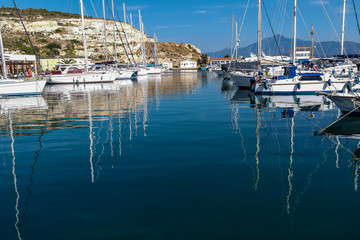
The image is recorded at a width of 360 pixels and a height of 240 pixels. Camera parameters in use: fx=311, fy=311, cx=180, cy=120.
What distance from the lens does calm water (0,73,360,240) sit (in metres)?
5.37

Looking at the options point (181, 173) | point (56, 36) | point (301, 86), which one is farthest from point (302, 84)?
point (56, 36)

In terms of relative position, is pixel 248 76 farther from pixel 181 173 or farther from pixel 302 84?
pixel 181 173

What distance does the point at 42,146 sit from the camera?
36.7ft

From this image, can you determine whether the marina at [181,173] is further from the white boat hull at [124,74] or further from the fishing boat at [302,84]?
the white boat hull at [124,74]

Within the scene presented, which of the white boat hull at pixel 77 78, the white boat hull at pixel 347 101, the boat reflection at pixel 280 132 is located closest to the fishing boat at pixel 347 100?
the white boat hull at pixel 347 101

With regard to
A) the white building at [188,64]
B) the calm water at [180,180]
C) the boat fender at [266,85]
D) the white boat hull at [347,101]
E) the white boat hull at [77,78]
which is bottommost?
the calm water at [180,180]

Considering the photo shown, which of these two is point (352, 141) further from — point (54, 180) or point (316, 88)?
point (316, 88)

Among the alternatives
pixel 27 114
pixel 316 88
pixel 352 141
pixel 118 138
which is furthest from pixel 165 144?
pixel 316 88

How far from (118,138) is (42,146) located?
2.72m

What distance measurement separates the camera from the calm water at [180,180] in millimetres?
5367

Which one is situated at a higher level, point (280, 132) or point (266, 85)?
point (266, 85)

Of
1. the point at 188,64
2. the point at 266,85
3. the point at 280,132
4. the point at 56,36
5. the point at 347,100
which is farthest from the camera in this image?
the point at 188,64

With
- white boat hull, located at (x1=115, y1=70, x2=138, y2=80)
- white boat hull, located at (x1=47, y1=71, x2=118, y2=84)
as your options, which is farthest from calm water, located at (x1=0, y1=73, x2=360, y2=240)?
white boat hull, located at (x1=115, y1=70, x2=138, y2=80)

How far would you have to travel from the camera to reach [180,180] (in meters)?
7.59
